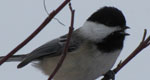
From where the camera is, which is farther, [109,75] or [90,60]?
[109,75]

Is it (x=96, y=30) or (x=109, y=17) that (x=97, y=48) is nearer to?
(x=96, y=30)

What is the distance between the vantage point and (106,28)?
7.18 feet

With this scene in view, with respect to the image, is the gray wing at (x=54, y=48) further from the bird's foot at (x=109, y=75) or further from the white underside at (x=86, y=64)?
the bird's foot at (x=109, y=75)

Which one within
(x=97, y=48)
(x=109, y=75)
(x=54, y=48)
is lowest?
(x=109, y=75)

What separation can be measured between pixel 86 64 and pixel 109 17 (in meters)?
0.43

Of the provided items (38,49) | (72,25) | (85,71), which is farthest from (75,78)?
(72,25)

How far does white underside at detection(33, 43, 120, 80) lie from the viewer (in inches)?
87.0

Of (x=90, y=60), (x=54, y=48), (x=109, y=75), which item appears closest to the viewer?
(x=90, y=60)

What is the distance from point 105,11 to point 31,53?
77 centimetres

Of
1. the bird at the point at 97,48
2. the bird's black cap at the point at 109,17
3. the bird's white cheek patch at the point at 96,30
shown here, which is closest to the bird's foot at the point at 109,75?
the bird at the point at 97,48

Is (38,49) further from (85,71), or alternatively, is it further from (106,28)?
(106,28)

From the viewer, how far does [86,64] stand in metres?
2.21

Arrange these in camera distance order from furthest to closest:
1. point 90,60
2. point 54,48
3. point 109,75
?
point 54,48
point 109,75
point 90,60

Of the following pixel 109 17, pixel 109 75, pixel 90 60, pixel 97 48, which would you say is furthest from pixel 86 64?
pixel 109 17
